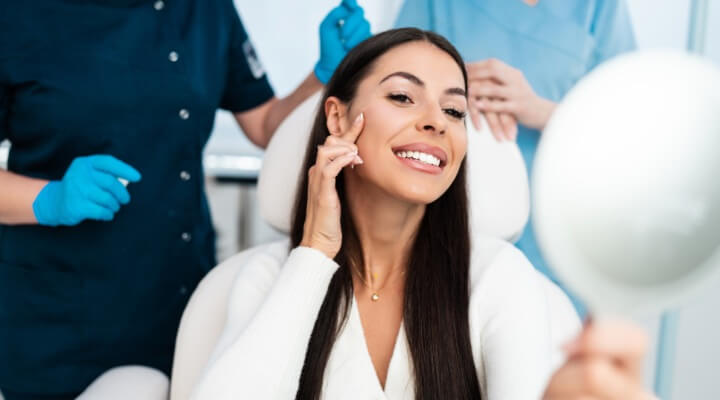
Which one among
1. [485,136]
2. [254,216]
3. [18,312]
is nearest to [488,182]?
[485,136]

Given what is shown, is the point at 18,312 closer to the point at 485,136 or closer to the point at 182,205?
the point at 182,205

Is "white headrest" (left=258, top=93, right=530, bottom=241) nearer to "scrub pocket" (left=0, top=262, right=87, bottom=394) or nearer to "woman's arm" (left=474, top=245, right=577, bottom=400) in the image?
"woman's arm" (left=474, top=245, right=577, bottom=400)

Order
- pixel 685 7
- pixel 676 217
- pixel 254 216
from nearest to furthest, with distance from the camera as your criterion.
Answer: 1. pixel 676 217
2. pixel 685 7
3. pixel 254 216

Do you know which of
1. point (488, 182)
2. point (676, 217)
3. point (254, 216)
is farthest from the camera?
point (254, 216)

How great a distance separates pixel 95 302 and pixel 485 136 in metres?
0.84

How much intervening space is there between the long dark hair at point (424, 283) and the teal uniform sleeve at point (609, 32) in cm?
59

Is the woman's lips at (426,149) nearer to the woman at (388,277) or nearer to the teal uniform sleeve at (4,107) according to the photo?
the woman at (388,277)

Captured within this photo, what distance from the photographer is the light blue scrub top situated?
1.58 meters

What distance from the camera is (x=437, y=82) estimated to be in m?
1.10

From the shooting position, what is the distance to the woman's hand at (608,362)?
472mm

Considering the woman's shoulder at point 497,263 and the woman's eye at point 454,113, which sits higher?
the woman's eye at point 454,113

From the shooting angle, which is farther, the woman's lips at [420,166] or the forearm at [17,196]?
the forearm at [17,196]

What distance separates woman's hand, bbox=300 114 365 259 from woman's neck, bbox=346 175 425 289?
0.13m

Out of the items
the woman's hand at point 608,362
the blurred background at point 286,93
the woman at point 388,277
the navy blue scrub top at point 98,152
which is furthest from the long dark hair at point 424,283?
the blurred background at point 286,93
